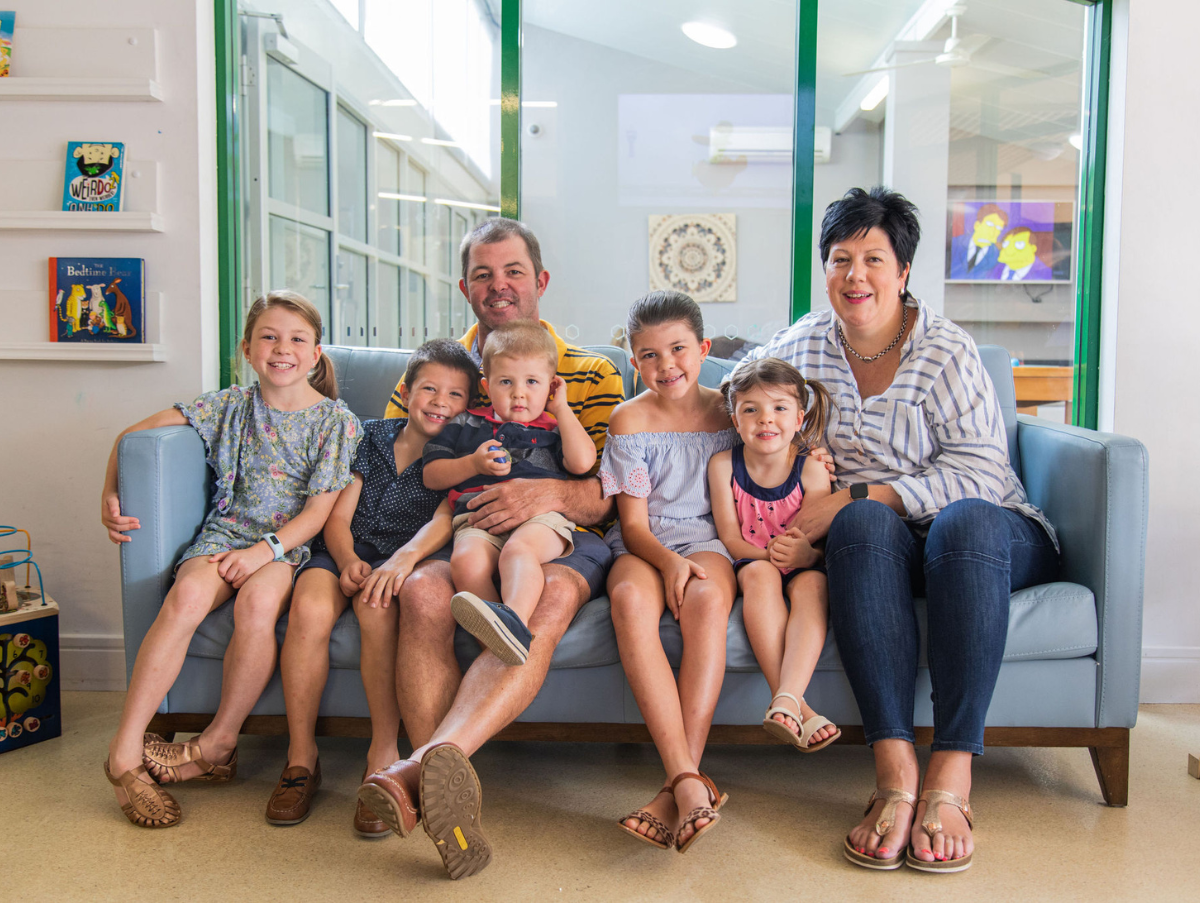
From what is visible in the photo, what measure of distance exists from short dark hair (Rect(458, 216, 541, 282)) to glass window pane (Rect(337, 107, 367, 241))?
0.96 m

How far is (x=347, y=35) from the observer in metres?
2.92

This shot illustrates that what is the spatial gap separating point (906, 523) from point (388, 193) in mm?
2016

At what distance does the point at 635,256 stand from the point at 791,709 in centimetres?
178

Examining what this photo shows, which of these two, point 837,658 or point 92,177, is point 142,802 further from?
point 92,177

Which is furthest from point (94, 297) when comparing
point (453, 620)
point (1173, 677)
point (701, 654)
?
point (1173, 677)

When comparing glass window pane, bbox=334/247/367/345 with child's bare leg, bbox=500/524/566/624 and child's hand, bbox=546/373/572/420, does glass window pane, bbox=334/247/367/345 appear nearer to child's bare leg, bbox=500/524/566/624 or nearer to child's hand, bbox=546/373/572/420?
child's hand, bbox=546/373/572/420

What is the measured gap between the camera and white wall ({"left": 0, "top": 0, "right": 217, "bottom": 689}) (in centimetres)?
244

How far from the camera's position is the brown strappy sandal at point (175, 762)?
1.66m

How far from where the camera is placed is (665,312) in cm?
183

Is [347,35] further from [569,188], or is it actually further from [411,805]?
[411,805]

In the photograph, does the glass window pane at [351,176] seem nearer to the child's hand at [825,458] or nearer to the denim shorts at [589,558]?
the denim shorts at [589,558]

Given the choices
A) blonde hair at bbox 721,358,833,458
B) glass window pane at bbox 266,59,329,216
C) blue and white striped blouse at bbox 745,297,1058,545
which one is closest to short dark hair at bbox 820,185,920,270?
blue and white striped blouse at bbox 745,297,1058,545

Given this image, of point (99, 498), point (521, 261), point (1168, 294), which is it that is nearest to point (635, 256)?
point (521, 261)

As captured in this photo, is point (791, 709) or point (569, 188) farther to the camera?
point (569, 188)
